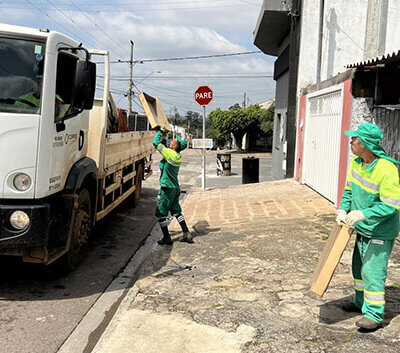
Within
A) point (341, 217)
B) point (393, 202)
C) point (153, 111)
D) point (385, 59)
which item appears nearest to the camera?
point (393, 202)

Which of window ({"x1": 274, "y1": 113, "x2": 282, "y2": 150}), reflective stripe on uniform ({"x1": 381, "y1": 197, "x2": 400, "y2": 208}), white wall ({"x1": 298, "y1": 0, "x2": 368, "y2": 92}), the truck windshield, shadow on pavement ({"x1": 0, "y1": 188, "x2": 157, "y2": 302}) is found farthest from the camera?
window ({"x1": 274, "y1": 113, "x2": 282, "y2": 150})

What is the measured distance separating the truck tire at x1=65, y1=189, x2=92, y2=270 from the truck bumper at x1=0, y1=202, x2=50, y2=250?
0.95m

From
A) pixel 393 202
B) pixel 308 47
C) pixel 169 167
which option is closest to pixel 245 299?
pixel 393 202

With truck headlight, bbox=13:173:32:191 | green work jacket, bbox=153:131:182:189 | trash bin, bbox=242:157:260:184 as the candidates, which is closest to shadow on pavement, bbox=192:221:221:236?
green work jacket, bbox=153:131:182:189

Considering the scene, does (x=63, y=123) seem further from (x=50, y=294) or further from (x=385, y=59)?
(x=385, y=59)

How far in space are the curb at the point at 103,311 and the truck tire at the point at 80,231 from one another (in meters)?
0.56

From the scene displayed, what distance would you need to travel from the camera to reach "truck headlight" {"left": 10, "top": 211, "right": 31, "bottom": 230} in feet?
14.7

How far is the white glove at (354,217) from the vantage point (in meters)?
3.75

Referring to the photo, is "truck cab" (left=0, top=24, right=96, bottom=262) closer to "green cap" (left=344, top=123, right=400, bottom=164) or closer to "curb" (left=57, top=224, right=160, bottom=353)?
"curb" (left=57, top=224, right=160, bottom=353)

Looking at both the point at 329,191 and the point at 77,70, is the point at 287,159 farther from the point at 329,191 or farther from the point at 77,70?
the point at 77,70

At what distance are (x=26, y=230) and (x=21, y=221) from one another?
106 millimetres

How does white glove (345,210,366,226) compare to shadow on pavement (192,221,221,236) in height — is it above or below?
above

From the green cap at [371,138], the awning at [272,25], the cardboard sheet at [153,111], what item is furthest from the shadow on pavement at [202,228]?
the awning at [272,25]

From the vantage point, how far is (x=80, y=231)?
584 centimetres
